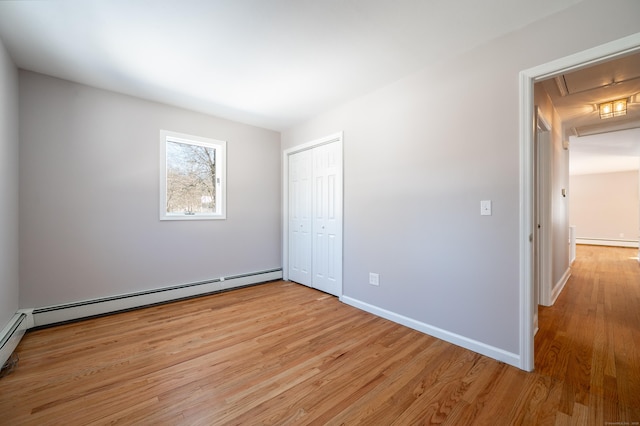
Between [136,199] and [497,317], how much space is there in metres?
3.87

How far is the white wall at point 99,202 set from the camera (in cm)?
250

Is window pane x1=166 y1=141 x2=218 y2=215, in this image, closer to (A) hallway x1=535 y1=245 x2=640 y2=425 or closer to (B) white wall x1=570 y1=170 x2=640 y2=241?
(A) hallway x1=535 y1=245 x2=640 y2=425

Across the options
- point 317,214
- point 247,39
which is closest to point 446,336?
point 317,214

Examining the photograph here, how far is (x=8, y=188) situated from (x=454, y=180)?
153 inches

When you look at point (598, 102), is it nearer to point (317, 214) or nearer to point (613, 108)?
point (613, 108)

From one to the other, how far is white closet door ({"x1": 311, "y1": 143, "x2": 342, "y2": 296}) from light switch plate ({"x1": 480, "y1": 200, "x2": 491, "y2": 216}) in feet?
5.35

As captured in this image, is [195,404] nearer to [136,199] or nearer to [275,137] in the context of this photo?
[136,199]

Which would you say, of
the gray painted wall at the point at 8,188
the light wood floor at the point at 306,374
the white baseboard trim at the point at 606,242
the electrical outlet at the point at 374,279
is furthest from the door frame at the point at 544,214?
the white baseboard trim at the point at 606,242

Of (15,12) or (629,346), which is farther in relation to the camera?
(629,346)

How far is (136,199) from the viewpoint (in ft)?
9.95

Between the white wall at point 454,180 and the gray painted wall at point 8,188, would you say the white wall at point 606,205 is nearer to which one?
the white wall at point 454,180

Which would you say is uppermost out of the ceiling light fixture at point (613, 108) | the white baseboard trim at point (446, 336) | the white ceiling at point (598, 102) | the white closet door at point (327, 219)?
the white ceiling at point (598, 102)

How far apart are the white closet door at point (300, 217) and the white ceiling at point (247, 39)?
1322 mm

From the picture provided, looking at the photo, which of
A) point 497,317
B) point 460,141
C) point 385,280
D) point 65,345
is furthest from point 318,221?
point 65,345
